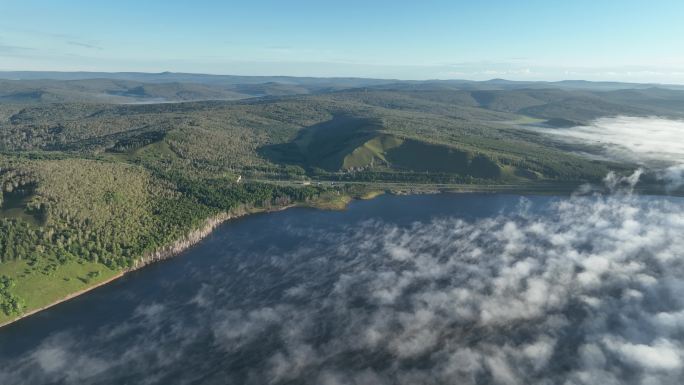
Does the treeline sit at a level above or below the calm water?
above

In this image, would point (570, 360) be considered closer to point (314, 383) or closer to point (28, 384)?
point (314, 383)

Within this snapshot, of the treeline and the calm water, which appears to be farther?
the treeline

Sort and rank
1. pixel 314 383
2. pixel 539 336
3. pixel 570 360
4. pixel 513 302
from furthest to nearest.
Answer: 1. pixel 513 302
2. pixel 539 336
3. pixel 570 360
4. pixel 314 383

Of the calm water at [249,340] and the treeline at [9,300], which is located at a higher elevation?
the treeline at [9,300]

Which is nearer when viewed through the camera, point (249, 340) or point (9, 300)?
point (249, 340)

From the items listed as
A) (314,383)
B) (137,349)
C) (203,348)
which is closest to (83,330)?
(137,349)

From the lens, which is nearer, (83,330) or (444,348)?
(444,348)

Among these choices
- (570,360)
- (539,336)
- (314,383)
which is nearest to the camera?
(314,383)

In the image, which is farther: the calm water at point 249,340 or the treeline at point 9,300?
the treeline at point 9,300

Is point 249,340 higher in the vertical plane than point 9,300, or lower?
lower
